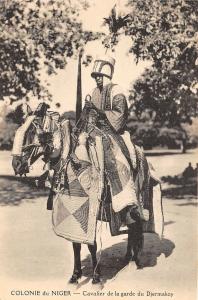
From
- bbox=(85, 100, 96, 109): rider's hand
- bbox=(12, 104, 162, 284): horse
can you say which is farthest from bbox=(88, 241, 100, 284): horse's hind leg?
bbox=(85, 100, 96, 109): rider's hand

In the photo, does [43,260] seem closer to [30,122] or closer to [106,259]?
[106,259]

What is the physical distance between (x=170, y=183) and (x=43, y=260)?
1228 millimetres

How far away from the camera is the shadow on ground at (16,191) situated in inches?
174

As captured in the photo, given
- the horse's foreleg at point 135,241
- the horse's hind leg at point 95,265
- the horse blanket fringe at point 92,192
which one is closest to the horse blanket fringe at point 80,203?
the horse blanket fringe at point 92,192

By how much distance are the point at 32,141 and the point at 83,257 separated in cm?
103

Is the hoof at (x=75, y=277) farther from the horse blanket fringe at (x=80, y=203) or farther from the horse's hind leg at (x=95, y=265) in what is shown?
the horse blanket fringe at (x=80, y=203)

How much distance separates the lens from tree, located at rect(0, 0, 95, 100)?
4.52m

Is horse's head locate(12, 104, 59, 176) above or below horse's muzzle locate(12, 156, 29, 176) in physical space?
above

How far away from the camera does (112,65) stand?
13.2ft

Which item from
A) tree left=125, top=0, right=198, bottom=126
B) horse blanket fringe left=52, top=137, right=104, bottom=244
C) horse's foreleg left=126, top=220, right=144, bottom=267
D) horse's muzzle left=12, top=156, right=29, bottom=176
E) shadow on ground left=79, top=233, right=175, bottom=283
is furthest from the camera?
tree left=125, top=0, right=198, bottom=126

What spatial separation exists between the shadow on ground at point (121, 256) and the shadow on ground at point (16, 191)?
71cm

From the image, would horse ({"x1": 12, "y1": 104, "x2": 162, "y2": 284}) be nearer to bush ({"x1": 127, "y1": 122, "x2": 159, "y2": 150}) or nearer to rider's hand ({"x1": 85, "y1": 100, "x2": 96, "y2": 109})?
rider's hand ({"x1": 85, "y1": 100, "x2": 96, "y2": 109})

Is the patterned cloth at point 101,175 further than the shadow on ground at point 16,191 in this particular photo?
No

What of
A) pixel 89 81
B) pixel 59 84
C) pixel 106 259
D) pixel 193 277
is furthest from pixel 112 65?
pixel 193 277
